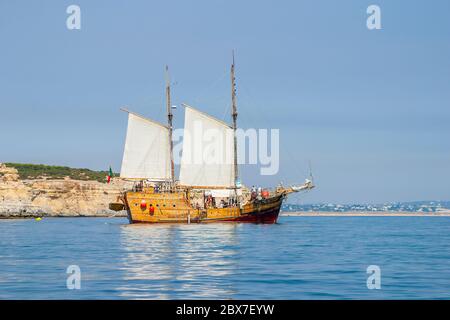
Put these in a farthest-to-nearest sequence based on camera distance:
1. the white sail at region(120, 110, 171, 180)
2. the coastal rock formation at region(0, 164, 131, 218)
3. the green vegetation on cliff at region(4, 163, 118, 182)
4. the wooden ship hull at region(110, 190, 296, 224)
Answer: the green vegetation on cliff at region(4, 163, 118, 182)
the coastal rock formation at region(0, 164, 131, 218)
the wooden ship hull at region(110, 190, 296, 224)
the white sail at region(120, 110, 171, 180)

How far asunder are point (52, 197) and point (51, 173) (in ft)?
110

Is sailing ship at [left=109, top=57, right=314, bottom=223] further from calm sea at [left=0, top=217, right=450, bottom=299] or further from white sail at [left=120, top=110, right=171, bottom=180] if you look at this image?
calm sea at [left=0, top=217, right=450, bottom=299]

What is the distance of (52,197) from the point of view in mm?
158000

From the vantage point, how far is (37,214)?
153 metres

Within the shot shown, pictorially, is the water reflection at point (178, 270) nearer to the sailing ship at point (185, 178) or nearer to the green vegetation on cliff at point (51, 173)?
the sailing ship at point (185, 178)

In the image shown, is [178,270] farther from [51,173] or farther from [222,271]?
[51,173]

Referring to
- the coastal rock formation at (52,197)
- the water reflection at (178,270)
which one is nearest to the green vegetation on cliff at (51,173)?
the coastal rock formation at (52,197)

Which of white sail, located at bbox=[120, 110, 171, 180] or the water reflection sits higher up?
white sail, located at bbox=[120, 110, 171, 180]

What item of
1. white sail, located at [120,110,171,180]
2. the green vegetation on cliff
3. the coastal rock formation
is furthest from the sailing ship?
the green vegetation on cliff

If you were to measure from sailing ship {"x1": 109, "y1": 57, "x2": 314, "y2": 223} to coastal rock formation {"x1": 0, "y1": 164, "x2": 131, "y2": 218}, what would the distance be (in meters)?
51.0

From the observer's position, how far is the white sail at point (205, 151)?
9131cm

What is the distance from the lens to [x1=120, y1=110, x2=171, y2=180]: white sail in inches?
3671

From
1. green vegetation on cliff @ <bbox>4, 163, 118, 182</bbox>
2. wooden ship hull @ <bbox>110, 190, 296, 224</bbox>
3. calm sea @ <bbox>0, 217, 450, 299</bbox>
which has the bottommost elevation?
calm sea @ <bbox>0, 217, 450, 299</bbox>
